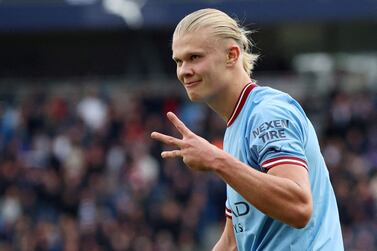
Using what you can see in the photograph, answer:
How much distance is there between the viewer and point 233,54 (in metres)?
4.54

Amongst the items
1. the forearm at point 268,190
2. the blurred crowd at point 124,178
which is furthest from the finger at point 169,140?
the blurred crowd at point 124,178

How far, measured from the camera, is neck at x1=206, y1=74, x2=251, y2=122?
4.54 meters

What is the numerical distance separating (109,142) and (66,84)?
4.64 metres

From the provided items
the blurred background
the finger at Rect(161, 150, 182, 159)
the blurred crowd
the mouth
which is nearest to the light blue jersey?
the mouth

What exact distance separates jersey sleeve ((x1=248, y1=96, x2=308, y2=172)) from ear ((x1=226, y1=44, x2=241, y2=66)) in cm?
30

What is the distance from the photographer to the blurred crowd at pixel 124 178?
51.1ft

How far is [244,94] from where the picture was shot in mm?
4559

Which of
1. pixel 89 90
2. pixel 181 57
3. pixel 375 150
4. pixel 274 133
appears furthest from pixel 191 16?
pixel 89 90

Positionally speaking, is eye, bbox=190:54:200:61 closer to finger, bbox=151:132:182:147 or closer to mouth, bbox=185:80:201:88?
mouth, bbox=185:80:201:88

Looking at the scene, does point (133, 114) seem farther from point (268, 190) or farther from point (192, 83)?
point (268, 190)

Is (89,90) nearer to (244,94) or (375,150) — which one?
(375,150)

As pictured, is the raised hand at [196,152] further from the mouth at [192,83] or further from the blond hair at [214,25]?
the blond hair at [214,25]

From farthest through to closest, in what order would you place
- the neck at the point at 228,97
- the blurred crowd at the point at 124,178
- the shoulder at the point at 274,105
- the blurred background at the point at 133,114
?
the blurred background at the point at 133,114, the blurred crowd at the point at 124,178, the neck at the point at 228,97, the shoulder at the point at 274,105

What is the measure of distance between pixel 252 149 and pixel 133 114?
46.9ft
